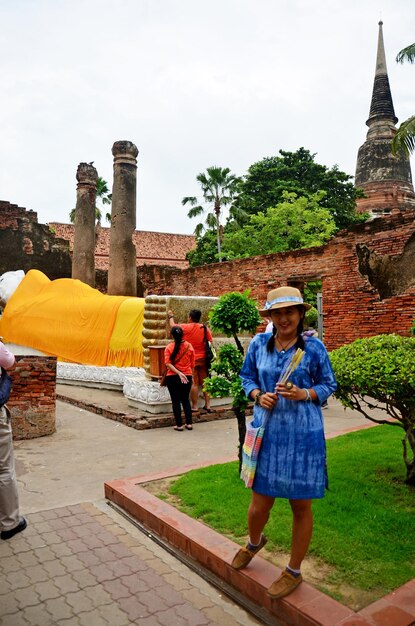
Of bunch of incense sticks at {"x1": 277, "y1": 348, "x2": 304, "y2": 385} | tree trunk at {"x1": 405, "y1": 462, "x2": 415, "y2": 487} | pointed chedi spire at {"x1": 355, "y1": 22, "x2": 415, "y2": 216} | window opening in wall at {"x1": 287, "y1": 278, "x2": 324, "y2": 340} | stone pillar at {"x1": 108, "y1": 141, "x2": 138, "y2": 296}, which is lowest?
tree trunk at {"x1": 405, "y1": 462, "x2": 415, "y2": 487}

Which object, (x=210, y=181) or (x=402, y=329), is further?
(x=210, y=181)

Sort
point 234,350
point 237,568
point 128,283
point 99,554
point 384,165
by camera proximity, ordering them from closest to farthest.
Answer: point 237,568
point 99,554
point 234,350
point 128,283
point 384,165

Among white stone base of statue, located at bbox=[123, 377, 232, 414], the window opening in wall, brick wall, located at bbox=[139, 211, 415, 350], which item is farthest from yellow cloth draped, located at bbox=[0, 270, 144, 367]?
brick wall, located at bbox=[139, 211, 415, 350]

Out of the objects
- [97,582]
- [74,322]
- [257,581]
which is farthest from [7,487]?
[74,322]

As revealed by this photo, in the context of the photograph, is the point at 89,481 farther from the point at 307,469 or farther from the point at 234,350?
the point at 307,469

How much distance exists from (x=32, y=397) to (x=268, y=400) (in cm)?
416

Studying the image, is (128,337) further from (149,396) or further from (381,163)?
(381,163)

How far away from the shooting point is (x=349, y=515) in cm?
328

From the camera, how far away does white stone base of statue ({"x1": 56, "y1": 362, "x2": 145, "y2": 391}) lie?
855 centimetres

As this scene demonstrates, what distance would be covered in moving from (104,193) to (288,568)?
94.8ft

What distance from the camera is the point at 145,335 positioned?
7.36m

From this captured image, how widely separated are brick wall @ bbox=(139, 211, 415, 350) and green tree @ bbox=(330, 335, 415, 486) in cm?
659

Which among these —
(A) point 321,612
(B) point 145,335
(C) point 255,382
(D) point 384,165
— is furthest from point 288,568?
(D) point 384,165

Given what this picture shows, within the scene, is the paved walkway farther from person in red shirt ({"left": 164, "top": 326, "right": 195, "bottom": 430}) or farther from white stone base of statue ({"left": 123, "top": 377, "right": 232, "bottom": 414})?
white stone base of statue ({"left": 123, "top": 377, "right": 232, "bottom": 414})
